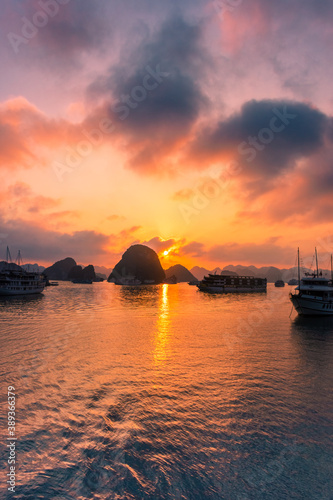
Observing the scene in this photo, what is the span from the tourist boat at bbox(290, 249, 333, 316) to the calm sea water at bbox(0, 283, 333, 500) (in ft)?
92.8

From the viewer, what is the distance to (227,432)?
12938mm

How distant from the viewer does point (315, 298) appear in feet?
181

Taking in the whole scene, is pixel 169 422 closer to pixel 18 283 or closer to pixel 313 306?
pixel 313 306

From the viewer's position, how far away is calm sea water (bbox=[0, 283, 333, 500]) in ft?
31.4

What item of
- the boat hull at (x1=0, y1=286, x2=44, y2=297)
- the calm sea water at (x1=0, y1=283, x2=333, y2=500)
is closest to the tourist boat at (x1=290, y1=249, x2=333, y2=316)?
the calm sea water at (x1=0, y1=283, x2=333, y2=500)

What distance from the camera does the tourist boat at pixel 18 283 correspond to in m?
92.4

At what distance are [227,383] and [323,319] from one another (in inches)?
1815

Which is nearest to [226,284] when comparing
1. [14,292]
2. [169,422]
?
[14,292]

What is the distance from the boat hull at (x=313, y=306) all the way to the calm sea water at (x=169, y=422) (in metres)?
28.3

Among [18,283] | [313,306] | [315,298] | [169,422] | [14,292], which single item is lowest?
[169,422]

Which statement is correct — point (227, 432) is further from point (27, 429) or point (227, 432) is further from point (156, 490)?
point (27, 429)

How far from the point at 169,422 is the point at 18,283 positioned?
101193mm

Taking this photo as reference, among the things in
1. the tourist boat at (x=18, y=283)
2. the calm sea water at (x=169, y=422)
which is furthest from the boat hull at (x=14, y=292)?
the calm sea water at (x=169, y=422)

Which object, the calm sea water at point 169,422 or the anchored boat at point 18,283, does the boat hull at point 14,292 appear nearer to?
the anchored boat at point 18,283
